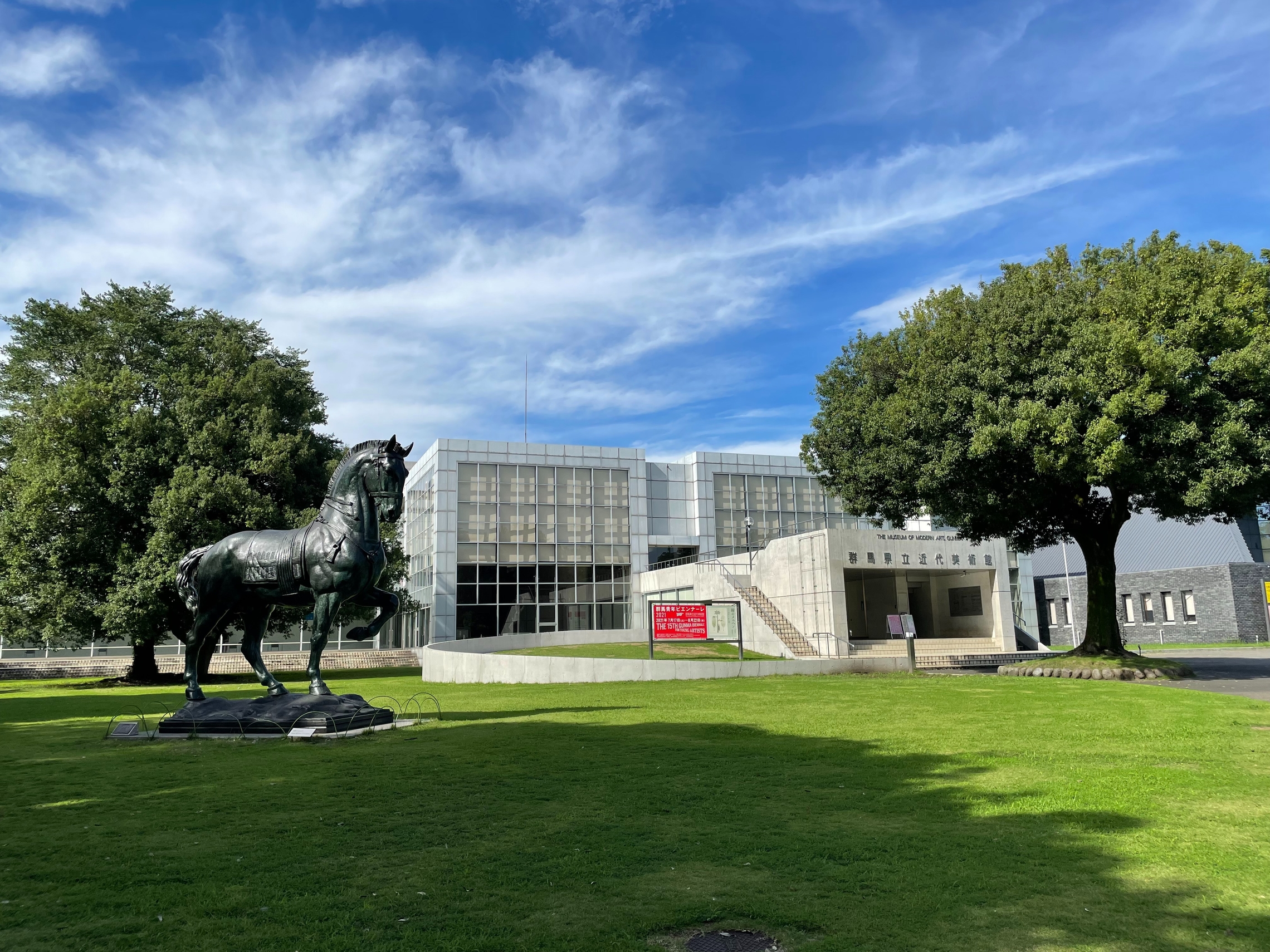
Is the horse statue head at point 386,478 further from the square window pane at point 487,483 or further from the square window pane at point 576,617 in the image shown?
the square window pane at point 576,617

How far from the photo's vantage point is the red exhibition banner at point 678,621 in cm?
2983

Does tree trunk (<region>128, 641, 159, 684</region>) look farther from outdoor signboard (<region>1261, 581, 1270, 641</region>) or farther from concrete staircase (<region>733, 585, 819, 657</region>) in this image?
outdoor signboard (<region>1261, 581, 1270, 641</region>)

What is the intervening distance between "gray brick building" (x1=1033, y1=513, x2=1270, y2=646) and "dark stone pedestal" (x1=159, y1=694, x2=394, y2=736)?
1845 inches

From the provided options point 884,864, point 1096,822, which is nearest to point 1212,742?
point 1096,822

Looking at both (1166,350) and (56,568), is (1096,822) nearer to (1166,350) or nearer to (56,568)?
(1166,350)

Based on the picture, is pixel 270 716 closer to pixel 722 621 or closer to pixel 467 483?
pixel 722 621

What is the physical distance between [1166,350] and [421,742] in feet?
70.3

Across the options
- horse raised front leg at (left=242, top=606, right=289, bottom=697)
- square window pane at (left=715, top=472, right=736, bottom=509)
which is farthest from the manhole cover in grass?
square window pane at (left=715, top=472, right=736, bottom=509)

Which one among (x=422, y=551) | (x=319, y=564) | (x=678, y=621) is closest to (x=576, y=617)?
(x=422, y=551)

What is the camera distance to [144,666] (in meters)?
34.2

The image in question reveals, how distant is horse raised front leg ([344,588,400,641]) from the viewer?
12945 millimetres

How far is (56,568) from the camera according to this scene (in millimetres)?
30406

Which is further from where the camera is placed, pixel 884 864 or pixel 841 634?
pixel 841 634

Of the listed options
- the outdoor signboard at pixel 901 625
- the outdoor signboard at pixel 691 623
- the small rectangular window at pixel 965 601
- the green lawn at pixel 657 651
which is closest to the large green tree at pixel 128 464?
the green lawn at pixel 657 651
